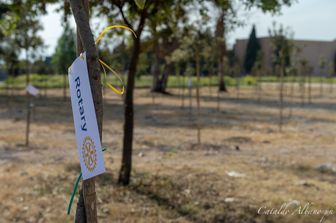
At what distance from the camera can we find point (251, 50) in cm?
7044

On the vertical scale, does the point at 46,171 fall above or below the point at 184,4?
below

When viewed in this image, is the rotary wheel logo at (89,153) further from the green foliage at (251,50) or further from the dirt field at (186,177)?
the green foliage at (251,50)

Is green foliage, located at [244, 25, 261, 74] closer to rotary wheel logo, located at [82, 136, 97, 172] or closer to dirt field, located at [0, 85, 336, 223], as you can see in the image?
dirt field, located at [0, 85, 336, 223]

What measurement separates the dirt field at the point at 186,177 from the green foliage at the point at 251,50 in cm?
5830

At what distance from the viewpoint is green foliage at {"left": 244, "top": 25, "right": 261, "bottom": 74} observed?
7019 centimetres

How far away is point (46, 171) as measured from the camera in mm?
7527

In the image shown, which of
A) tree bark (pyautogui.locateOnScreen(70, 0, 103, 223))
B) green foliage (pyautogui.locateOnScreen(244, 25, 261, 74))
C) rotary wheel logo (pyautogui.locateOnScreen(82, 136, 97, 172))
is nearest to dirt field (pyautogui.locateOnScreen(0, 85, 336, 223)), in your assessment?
tree bark (pyautogui.locateOnScreen(70, 0, 103, 223))

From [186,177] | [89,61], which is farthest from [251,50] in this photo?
[89,61]

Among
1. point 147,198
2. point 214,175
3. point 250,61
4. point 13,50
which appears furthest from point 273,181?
point 250,61

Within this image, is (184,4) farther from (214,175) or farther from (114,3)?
(214,175)

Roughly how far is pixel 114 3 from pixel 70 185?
8.58ft

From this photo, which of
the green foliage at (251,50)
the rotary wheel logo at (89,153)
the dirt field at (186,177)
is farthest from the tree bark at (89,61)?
the green foliage at (251,50)

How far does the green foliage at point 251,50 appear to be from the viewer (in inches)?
2763

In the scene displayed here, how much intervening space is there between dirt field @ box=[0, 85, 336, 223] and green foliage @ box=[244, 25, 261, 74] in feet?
191
